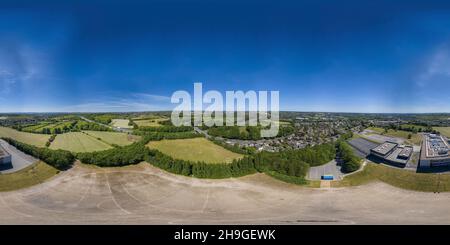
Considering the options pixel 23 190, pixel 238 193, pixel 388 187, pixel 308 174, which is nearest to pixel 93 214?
pixel 23 190

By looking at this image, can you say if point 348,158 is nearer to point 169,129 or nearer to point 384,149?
point 384,149

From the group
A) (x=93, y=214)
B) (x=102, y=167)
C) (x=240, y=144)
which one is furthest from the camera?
(x=240, y=144)

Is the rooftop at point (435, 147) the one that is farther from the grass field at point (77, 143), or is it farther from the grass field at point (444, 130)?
the grass field at point (77, 143)

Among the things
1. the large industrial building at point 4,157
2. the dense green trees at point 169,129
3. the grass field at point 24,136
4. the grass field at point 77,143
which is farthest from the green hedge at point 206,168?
the dense green trees at point 169,129

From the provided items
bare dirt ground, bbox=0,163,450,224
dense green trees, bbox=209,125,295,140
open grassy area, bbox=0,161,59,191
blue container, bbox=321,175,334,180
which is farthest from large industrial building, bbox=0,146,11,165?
blue container, bbox=321,175,334,180

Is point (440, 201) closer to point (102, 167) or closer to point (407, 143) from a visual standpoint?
point (407, 143)
